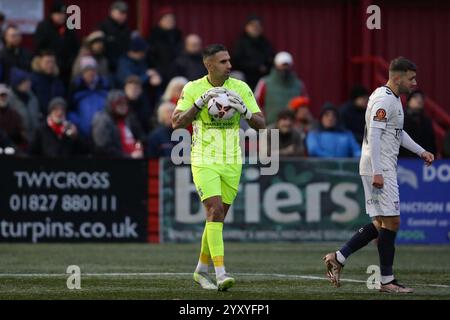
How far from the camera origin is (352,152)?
2111 cm

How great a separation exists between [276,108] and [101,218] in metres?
4.47

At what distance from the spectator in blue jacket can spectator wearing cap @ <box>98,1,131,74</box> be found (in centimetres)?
381

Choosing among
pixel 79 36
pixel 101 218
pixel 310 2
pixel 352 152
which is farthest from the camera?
pixel 310 2

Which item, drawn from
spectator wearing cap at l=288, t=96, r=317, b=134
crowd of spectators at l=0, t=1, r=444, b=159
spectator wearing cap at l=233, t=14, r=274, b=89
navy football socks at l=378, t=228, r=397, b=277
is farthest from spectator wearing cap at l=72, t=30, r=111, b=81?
navy football socks at l=378, t=228, r=397, b=277

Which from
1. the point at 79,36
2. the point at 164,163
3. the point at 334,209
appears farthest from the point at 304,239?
the point at 79,36

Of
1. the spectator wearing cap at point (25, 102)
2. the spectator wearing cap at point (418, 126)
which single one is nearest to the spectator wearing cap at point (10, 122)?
the spectator wearing cap at point (25, 102)

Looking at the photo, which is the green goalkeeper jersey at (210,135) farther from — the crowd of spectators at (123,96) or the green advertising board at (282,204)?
the crowd of spectators at (123,96)

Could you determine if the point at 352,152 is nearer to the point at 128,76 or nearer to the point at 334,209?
the point at 334,209

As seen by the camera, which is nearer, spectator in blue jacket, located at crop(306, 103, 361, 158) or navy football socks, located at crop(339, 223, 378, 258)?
navy football socks, located at crop(339, 223, 378, 258)

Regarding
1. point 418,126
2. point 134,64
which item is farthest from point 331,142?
point 134,64

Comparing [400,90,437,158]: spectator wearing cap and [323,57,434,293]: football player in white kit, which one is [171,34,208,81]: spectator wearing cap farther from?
[323,57,434,293]: football player in white kit

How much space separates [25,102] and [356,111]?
231 inches

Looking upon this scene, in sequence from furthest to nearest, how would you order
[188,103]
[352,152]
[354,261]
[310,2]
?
[310,2]
[352,152]
[354,261]
[188,103]

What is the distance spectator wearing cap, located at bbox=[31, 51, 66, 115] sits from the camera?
A: 2139 centimetres
